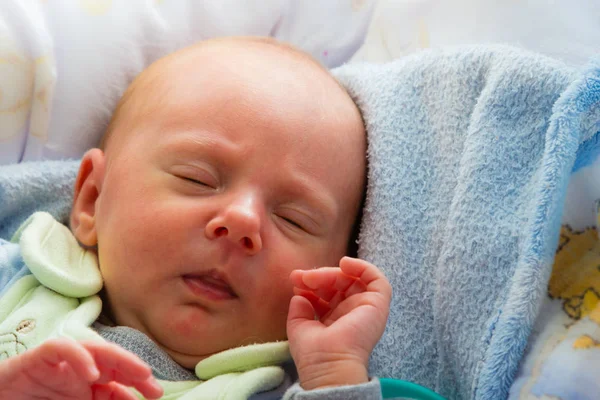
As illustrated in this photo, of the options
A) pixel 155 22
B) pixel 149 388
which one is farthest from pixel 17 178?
pixel 149 388

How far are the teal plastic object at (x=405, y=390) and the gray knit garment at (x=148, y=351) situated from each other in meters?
0.30

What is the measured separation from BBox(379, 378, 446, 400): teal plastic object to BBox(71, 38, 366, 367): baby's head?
0.18m

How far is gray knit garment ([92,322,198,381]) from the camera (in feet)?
3.45

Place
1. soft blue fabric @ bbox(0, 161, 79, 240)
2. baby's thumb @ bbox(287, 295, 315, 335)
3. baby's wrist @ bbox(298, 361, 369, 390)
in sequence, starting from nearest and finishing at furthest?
baby's wrist @ bbox(298, 361, 369, 390), baby's thumb @ bbox(287, 295, 315, 335), soft blue fabric @ bbox(0, 161, 79, 240)

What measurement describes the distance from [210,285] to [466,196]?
1.38ft

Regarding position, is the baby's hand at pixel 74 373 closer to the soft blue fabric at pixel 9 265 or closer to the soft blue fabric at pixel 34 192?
the soft blue fabric at pixel 9 265

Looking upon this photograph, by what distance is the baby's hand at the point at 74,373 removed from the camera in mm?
738

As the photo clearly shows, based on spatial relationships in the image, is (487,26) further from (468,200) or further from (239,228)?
(239,228)

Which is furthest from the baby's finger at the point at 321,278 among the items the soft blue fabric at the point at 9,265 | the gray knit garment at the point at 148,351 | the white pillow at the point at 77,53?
the white pillow at the point at 77,53

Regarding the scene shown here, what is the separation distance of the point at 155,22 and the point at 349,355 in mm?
826

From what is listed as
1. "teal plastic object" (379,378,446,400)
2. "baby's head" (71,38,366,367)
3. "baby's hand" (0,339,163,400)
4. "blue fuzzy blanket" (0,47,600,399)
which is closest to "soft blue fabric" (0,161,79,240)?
"blue fuzzy blanket" (0,47,600,399)

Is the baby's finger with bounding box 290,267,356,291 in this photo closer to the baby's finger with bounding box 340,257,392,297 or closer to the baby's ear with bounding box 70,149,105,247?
the baby's finger with bounding box 340,257,392,297

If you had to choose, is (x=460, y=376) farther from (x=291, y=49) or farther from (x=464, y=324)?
(x=291, y=49)

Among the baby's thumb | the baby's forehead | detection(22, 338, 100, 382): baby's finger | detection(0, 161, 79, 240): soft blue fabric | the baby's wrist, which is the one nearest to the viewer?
detection(22, 338, 100, 382): baby's finger
